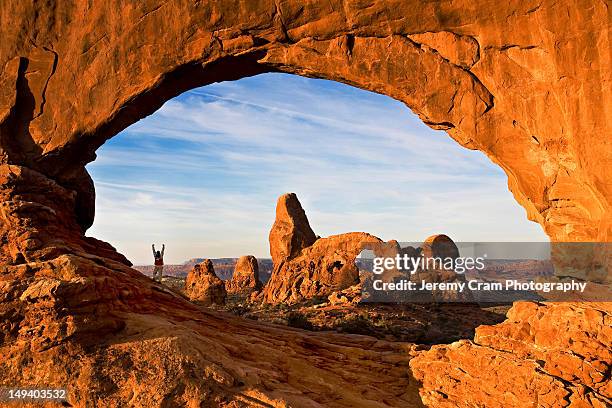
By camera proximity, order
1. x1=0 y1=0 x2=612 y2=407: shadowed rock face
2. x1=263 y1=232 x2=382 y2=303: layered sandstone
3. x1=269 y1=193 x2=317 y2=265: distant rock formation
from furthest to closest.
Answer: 1. x1=269 y1=193 x2=317 y2=265: distant rock formation
2. x1=263 y1=232 x2=382 y2=303: layered sandstone
3. x1=0 y1=0 x2=612 y2=407: shadowed rock face

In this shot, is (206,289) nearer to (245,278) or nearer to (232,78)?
(232,78)

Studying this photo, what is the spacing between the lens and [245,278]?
6869 cm

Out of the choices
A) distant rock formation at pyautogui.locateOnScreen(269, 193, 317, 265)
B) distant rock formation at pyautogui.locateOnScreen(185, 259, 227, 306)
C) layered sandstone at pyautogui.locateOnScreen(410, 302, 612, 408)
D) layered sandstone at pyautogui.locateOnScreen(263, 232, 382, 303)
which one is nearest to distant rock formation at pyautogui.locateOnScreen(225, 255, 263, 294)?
distant rock formation at pyautogui.locateOnScreen(269, 193, 317, 265)

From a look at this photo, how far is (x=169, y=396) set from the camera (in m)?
7.97

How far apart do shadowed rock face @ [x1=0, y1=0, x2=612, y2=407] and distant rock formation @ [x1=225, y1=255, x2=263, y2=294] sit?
52713 mm

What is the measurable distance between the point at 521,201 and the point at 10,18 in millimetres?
17446

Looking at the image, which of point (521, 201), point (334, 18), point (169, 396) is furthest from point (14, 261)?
point (521, 201)

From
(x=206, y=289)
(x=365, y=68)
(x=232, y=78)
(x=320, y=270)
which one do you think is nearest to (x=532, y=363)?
(x=365, y=68)

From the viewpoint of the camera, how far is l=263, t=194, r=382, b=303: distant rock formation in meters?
49.3

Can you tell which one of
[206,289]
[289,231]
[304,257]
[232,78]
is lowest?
[206,289]

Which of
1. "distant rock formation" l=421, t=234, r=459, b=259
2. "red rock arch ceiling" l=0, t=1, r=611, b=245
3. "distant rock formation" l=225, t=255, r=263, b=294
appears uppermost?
"red rock arch ceiling" l=0, t=1, r=611, b=245

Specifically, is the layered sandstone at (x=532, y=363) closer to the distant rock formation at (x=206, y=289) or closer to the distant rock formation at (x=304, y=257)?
the distant rock formation at (x=206, y=289)

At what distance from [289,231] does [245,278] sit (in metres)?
16.7

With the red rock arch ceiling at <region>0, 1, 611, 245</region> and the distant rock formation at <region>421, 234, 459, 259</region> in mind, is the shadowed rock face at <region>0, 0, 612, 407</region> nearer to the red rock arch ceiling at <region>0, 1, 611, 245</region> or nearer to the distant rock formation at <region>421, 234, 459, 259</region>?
the red rock arch ceiling at <region>0, 1, 611, 245</region>
